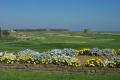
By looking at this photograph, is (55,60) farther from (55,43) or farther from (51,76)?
(55,43)

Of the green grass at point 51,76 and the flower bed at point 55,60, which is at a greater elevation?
the flower bed at point 55,60

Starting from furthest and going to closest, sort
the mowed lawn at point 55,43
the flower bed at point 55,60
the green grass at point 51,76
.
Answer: the mowed lawn at point 55,43, the flower bed at point 55,60, the green grass at point 51,76

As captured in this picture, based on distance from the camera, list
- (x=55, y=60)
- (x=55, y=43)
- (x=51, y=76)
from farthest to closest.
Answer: (x=55, y=43)
(x=55, y=60)
(x=51, y=76)

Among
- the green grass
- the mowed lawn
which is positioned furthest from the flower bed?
the mowed lawn

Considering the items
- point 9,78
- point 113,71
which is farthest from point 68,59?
point 9,78

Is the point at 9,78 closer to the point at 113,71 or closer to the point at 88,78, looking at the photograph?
the point at 88,78

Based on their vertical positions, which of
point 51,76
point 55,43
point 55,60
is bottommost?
point 55,43

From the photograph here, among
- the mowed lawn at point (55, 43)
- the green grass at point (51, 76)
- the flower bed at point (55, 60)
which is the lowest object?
the mowed lawn at point (55, 43)

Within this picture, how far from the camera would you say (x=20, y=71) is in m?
13.6

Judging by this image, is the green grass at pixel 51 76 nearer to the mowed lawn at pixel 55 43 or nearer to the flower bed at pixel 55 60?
the flower bed at pixel 55 60

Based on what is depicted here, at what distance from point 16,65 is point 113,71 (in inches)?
163

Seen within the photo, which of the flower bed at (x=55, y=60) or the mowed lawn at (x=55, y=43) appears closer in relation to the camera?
the flower bed at (x=55, y=60)

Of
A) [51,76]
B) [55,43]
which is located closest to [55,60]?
[51,76]

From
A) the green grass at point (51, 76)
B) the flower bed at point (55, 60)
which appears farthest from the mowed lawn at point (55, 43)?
the green grass at point (51, 76)
